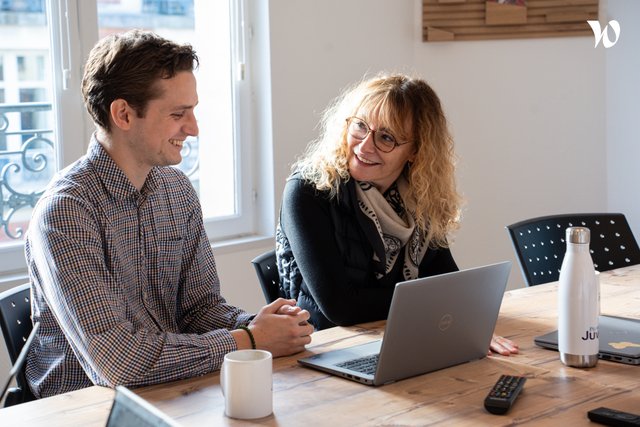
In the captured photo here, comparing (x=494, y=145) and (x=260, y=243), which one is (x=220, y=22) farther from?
(x=494, y=145)

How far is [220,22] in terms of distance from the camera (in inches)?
143

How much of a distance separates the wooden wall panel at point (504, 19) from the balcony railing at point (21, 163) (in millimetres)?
1824

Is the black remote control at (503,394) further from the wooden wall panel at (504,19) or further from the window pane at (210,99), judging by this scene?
the wooden wall panel at (504,19)

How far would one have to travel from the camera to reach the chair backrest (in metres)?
2.35

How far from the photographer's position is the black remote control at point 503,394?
1.45m

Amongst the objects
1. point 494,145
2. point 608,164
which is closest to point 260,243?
point 494,145

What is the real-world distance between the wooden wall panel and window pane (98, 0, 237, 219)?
39.6 inches

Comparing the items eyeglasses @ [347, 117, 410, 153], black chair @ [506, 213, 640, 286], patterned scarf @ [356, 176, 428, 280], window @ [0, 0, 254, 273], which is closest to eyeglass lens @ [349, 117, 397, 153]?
eyeglasses @ [347, 117, 410, 153]

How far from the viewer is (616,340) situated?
1850 mm

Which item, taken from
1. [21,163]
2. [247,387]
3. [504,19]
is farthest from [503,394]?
[504,19]

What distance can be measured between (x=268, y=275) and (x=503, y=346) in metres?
0.75

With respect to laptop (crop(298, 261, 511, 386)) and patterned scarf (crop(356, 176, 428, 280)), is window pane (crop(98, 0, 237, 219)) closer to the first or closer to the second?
patterned scarf (crop(356, 176, 428, 280))

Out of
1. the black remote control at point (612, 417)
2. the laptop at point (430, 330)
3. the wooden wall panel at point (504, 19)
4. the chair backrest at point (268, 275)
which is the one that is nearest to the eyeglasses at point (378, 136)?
the chair backrest at point (268, 275)

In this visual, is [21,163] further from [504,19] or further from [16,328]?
[504,19]
